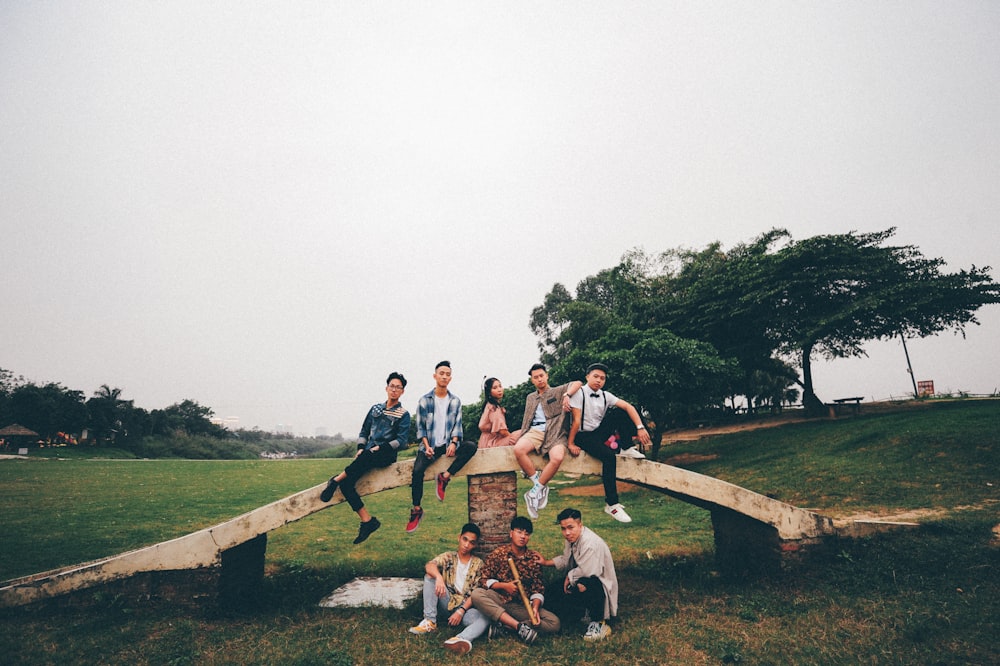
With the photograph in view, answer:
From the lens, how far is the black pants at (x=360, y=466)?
7.57 m

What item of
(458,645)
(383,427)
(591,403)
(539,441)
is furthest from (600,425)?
(458,645)

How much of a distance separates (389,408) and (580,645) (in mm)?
4256

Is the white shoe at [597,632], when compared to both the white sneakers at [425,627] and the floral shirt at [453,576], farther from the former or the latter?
the white sneakers at [425,627]

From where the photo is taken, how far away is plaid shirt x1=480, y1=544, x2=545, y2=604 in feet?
22.1

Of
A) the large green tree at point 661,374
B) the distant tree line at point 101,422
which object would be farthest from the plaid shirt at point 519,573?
the distant tree line at point 101,422

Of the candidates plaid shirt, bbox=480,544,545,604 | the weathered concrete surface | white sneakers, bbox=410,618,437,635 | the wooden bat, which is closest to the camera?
the wooden bat

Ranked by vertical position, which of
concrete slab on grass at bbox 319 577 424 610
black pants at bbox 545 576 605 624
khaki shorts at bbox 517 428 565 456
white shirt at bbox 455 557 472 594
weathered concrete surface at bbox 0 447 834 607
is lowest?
concrete slab on grass at bbox 319 577 424 610

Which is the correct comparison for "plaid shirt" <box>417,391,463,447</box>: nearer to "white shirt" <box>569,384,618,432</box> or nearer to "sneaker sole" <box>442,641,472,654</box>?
"white shirt" <box>569,384,618,432</box>

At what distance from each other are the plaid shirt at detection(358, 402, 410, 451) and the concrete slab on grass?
2.73 m

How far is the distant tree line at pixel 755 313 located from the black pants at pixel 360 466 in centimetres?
1405

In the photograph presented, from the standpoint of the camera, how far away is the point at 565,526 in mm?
6801

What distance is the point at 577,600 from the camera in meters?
6.74

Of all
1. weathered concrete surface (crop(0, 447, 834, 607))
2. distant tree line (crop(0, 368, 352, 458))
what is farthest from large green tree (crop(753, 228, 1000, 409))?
distant tree line (crop(0, 368, 352, 458))

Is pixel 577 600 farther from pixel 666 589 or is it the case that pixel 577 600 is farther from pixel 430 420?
pixel 430 420
